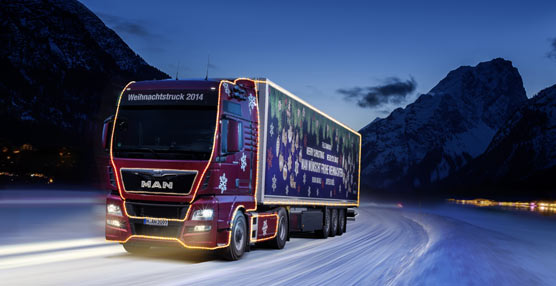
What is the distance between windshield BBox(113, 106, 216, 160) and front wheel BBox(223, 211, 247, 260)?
79.2 inches

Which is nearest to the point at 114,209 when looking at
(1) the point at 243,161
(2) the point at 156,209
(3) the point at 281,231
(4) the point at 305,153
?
(2) the point at 156,209

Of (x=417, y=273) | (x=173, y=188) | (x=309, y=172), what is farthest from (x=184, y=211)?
(x=309, y=172)

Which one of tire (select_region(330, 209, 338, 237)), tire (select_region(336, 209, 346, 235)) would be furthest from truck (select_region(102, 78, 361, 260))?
tire (select_region(336, 209, 346, 235))

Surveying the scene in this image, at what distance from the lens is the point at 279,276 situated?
11.5 m

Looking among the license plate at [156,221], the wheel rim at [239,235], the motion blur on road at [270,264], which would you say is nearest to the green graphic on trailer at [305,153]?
the wheel rim at [239,235]

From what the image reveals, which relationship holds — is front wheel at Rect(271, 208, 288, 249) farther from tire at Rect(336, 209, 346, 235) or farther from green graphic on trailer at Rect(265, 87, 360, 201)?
tire at Rect(336, 209, 346, 235)

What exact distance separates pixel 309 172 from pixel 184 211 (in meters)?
8.23

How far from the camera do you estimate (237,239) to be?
555 inches

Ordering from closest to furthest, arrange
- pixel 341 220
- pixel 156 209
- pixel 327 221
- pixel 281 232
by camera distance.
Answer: pixel 156 209 → pixel 281 232 → pixel 327 221 → pixel 341 220

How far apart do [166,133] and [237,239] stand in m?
2.91

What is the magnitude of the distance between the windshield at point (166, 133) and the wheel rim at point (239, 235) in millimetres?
2163

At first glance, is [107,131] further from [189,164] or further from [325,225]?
[325,225]

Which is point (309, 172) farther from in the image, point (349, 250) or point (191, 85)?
point (191, 85)

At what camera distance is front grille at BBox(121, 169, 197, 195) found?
12.7 m
